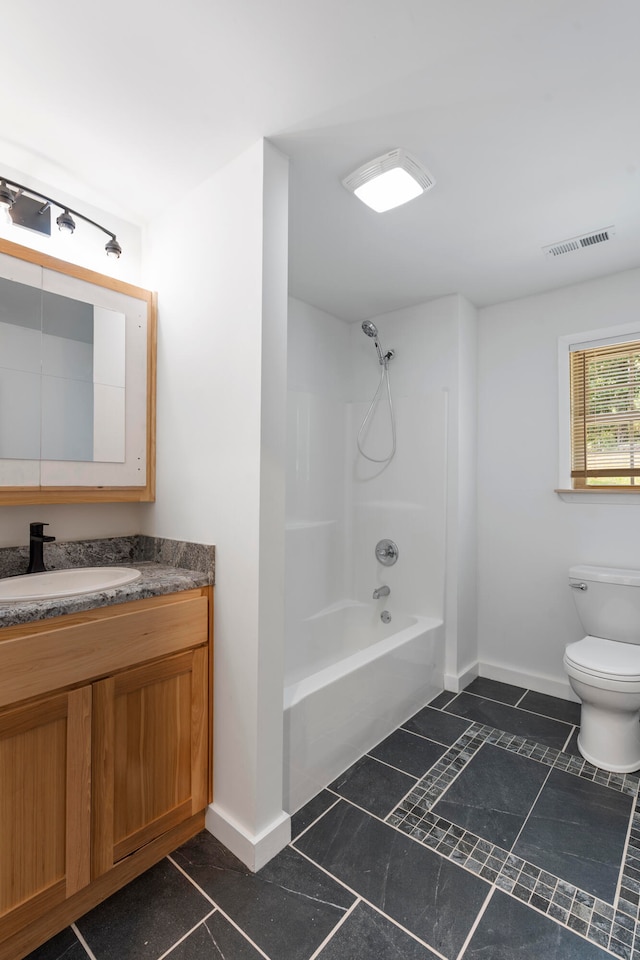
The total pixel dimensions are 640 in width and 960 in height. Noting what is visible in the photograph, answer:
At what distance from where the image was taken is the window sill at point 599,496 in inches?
99.2

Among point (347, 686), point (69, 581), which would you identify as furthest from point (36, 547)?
point (347, 686)

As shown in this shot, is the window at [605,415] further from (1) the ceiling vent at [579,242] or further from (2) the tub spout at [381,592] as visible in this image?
(2) the tub spout at [381,592]

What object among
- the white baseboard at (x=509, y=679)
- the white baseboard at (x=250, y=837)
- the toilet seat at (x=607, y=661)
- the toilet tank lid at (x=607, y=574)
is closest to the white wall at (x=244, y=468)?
the white baseboard at (x=250, y=837)

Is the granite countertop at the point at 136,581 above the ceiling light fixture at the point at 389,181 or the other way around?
the other way around

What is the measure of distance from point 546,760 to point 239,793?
1404 millimetres

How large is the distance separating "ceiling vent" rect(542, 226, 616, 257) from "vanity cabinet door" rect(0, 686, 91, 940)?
2.68 m

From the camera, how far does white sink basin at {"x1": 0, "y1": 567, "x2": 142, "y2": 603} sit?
4.93 ft

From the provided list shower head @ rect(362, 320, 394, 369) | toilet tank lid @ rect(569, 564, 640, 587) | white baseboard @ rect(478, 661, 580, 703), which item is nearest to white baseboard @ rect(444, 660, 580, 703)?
white baseboard @ rect(478, 661, 580, 703)

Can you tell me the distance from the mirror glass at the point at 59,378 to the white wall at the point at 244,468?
14.4 inches

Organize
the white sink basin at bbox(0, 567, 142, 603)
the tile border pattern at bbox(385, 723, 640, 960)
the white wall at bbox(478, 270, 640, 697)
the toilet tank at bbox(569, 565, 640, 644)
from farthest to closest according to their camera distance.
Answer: the white wall at bbox(478, 270, 640, 697) → the toilet tank at bbox(569, 565, 640, 644) → the white sink basin at bbox(0, 567, 142, 603) → the tile border pattern at bbox(385, 723, 640, 960)

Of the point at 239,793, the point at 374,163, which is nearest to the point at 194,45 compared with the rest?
the point at 374,163

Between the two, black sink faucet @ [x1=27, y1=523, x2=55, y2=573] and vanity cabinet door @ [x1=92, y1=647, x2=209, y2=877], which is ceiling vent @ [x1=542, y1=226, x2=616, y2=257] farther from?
black sink faucet @ [x1=27, y1=523, x2=55, y2=573]

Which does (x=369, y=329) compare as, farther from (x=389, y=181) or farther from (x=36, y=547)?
(x=36, y=547)

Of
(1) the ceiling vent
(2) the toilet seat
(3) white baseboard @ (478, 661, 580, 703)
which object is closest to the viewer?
(2) the toilet seat
